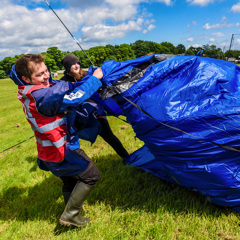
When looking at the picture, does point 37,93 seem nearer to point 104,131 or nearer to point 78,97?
point 78,97

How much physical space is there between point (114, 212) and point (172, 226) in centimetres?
72

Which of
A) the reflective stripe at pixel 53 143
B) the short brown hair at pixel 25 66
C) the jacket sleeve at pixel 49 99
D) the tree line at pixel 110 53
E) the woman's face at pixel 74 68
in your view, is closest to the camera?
the jacket sleeve at pixel 49 99

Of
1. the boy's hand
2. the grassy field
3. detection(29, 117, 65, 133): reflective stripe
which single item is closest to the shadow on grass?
the grassy field

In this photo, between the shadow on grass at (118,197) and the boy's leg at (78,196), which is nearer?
the boy's leg at (78,196)

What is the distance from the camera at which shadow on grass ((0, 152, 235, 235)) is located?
2.44m

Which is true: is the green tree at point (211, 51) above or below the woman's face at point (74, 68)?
below

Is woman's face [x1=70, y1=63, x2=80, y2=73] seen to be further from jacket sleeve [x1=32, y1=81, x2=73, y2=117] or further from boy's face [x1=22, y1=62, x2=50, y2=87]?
jacket sleeve [x1=32, y1=81, x2=73, y2=117]

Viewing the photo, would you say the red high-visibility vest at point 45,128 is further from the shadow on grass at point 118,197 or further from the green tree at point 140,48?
the green tree at point 140,48

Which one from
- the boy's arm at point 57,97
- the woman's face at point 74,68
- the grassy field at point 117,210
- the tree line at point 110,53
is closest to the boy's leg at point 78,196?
the grassy field at point 117,210

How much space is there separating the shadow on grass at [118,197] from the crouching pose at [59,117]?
1.75 ft

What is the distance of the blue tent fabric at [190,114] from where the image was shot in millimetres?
1929

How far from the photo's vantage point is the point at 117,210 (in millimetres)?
2502

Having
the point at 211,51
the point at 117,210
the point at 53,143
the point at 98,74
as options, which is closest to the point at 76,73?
the point at 98,74

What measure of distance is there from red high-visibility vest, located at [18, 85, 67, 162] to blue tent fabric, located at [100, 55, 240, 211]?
0.64m
